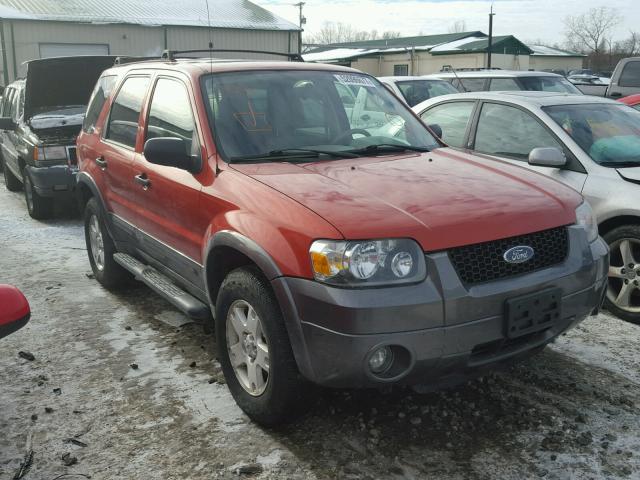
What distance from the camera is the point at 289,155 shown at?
3.77m

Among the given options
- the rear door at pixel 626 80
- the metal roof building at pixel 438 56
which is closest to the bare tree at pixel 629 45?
the metal roof building at pixel 438 56

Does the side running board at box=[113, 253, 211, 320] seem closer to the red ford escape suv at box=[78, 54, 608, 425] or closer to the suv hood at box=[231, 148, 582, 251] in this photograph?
the red ford escape suv at box=[78, 54, 608, 425]

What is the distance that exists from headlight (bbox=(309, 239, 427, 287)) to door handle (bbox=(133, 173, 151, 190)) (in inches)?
75.5

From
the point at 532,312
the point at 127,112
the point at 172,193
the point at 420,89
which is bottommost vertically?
the point at 532,312

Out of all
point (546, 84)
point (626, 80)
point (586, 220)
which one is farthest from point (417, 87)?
point (586, 220)

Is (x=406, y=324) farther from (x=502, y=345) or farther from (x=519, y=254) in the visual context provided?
(x=519, y=254)

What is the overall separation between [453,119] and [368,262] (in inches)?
153

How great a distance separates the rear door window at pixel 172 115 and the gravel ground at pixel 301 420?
1420 mm

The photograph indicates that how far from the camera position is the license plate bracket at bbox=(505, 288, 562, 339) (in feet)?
9.69

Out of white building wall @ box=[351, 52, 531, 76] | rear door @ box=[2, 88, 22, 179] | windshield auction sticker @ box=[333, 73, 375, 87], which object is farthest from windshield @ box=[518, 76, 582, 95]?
white building wall @ box=[351, 52, 531, 76]

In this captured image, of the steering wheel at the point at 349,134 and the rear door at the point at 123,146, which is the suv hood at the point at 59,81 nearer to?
the rear door at the point at 123,146

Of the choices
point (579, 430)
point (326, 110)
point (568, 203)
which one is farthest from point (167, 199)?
point (579, 430)

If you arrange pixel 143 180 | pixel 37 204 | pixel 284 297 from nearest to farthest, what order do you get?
pixel 284 297, pixel 143 180, pixel 37 204

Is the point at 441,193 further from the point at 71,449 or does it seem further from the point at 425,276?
the point at 71,449
